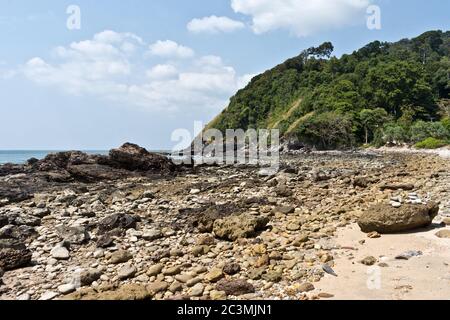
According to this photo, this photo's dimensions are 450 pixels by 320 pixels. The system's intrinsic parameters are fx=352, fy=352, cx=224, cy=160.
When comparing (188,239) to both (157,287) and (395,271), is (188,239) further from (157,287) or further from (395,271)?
(395,271)

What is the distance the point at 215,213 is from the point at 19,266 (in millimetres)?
4919

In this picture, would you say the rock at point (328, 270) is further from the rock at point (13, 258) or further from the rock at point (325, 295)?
the rock at point (13, 258)

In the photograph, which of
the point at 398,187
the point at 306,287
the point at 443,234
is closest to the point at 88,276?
the point at 306,287

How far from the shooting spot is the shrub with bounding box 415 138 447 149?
4508 cm

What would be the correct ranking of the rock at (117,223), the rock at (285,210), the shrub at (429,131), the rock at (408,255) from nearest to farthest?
the rock at (408,255) → the rock at (117,223) → the rock at (285,210) → the shrub at (429,131)

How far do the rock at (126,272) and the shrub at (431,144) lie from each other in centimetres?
4763

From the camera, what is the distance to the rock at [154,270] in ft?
22.5

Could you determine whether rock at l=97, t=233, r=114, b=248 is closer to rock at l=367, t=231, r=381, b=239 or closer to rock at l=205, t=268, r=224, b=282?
rock at l=205, t=268, r=224, b=282

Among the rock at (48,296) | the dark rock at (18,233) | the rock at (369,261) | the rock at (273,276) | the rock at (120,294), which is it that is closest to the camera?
the rock at (120,294)

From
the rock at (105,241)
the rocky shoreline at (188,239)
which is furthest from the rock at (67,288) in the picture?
the rock at (105,241)

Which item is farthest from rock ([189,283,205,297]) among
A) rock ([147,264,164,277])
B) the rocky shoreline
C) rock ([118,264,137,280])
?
rock ([118,264,137,280])
